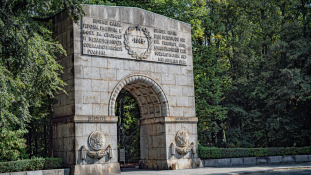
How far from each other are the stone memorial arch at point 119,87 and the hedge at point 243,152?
3.60 feet

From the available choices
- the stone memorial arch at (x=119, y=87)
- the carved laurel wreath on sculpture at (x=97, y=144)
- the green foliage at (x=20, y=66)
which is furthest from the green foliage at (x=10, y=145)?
the carved laurel wreath on sculpture at (x=97, y=144)

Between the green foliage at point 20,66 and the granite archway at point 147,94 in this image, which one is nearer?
the green foliage at point 20,66

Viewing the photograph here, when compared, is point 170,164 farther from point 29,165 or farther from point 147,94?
point 29,165

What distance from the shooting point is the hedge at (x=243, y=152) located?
833 inches

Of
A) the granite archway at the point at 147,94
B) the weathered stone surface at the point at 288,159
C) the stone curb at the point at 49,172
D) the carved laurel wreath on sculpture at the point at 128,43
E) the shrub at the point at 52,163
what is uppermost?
the carved laurel wreath on sculpture at the point at 128,43

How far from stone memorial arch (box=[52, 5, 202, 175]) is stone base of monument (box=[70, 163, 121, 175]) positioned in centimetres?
4

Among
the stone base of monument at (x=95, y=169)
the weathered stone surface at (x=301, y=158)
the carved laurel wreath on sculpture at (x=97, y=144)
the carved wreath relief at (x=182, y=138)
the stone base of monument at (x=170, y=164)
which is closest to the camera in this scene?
the stone base of monument at (x=95, y=169)

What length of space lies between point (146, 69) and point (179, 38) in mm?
3007

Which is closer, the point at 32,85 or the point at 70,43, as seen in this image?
the point at 32,85

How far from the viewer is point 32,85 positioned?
1506cm

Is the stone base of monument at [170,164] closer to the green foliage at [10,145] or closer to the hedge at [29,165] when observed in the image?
the hedge at [29,165]

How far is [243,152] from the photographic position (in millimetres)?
22312

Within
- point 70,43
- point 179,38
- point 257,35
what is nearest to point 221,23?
point 257,35

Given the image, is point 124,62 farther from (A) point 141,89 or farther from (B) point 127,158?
(B) point 127,158
